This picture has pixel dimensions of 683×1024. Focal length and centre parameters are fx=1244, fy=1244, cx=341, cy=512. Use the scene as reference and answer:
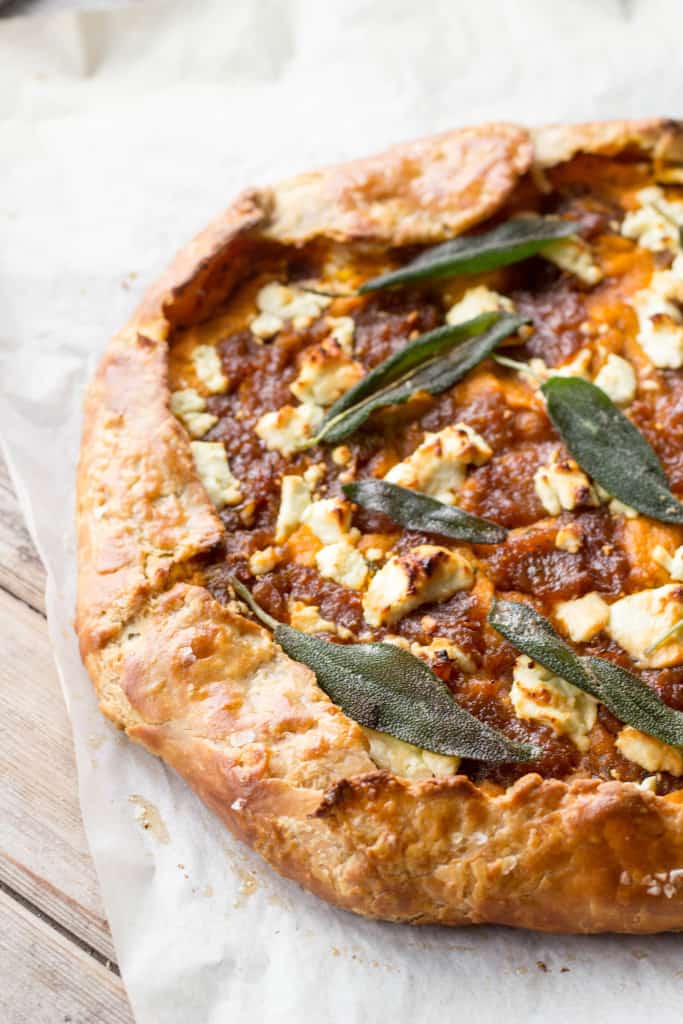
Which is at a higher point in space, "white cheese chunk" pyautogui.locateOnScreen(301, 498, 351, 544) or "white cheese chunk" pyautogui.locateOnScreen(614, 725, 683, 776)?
"white cheese chunk" pyautogui.locateOnScreen(301, 498, 351, 544)

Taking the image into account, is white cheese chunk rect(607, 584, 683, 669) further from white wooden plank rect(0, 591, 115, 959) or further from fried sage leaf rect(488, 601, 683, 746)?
white wooden plank rect(0, 591, 115, 959)

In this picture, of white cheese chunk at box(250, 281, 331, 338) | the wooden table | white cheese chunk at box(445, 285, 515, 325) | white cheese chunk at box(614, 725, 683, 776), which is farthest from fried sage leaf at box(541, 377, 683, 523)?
the wooden table

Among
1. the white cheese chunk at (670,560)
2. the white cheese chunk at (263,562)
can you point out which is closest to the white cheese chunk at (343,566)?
the white cheese chunk at (263,562)

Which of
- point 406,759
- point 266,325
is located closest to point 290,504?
point 266,325

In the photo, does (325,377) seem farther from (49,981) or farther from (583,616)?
(49,981)

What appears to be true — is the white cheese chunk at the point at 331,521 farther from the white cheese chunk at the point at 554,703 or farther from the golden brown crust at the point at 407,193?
the golden brown crust at the point at 407,193

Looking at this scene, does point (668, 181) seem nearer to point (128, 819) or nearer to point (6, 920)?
point (128, 819)

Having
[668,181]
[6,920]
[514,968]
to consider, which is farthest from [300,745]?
[668,181]
